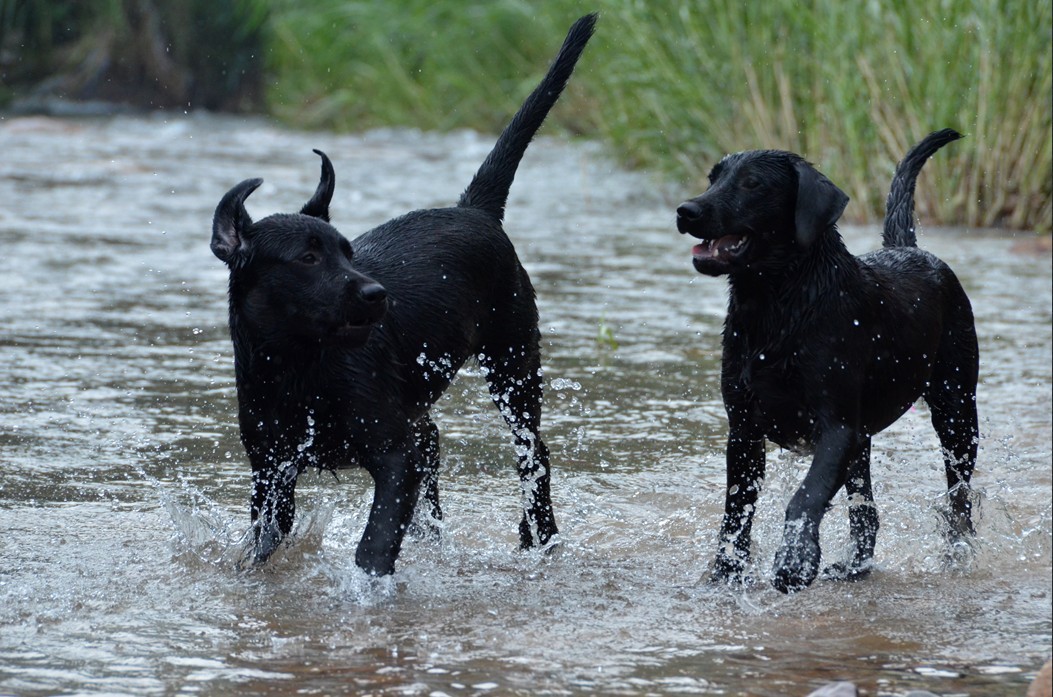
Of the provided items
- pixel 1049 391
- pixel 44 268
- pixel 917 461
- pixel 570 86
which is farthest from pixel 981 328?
pixel 570 86

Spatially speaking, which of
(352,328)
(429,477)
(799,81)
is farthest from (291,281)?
(799,81)

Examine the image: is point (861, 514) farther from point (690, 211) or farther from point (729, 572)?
point (690, 211)

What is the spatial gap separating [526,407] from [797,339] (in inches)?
45.5

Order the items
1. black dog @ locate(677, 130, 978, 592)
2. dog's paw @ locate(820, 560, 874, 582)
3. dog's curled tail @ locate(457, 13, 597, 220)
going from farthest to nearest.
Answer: dog's curled tail @ locate(457, 13, 597, 220), dog's paw @ locate(820, 560, 874, 582), black dog @ locate(677, 130, 978, 592)

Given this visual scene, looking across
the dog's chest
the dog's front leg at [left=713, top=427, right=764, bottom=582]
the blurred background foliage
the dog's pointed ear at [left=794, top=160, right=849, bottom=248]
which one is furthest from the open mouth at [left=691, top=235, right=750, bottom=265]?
the blurred background foliage

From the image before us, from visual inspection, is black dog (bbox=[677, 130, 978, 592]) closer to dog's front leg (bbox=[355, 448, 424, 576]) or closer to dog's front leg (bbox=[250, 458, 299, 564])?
dog's front leg (bbox=[355, 448, 424, 576])

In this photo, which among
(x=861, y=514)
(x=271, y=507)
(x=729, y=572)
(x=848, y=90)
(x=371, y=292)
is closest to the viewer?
(x=371, y=292)

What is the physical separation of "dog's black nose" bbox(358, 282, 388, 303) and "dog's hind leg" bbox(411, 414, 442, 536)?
0.73 m

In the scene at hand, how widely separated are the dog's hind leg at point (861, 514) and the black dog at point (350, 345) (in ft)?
3.16

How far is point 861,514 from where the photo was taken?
15.8ft

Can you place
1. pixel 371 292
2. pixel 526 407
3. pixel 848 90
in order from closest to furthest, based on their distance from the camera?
pixel 371 292 → pixel 526 407 → pixel 848 90

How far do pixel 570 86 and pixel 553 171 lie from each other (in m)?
1.94

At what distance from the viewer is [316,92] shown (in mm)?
22594

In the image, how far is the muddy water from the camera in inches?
145
